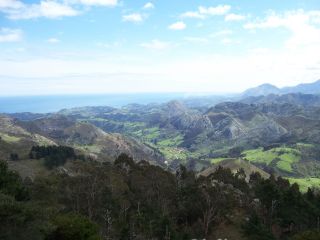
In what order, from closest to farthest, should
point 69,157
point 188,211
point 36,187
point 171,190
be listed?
point 36,187, point 188,211, point 171,190, point 69,157

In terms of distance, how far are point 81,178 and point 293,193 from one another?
41110 millimetres

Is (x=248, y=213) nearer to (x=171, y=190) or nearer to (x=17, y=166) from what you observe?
(x=171, y=190)

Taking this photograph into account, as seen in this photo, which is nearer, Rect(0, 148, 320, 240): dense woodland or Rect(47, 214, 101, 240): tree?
Rect(47, 214, 101, 240): tree

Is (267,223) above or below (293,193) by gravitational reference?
below

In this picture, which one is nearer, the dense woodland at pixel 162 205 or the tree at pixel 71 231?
the tree at pixel 71 231

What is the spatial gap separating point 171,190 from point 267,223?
22.3 meters

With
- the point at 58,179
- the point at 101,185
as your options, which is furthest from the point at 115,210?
the point at 58,179

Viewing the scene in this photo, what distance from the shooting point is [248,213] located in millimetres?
80750

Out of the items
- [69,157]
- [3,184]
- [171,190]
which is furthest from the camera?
[69,157]

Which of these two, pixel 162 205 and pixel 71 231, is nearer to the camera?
pixel 71 231

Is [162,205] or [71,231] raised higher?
[71,231]

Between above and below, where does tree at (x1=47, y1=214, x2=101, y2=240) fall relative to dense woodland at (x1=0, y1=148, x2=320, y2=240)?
above

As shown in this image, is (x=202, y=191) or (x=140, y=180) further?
(x=140, y=180)

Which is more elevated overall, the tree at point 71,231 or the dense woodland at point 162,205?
the tree at point 71,231
